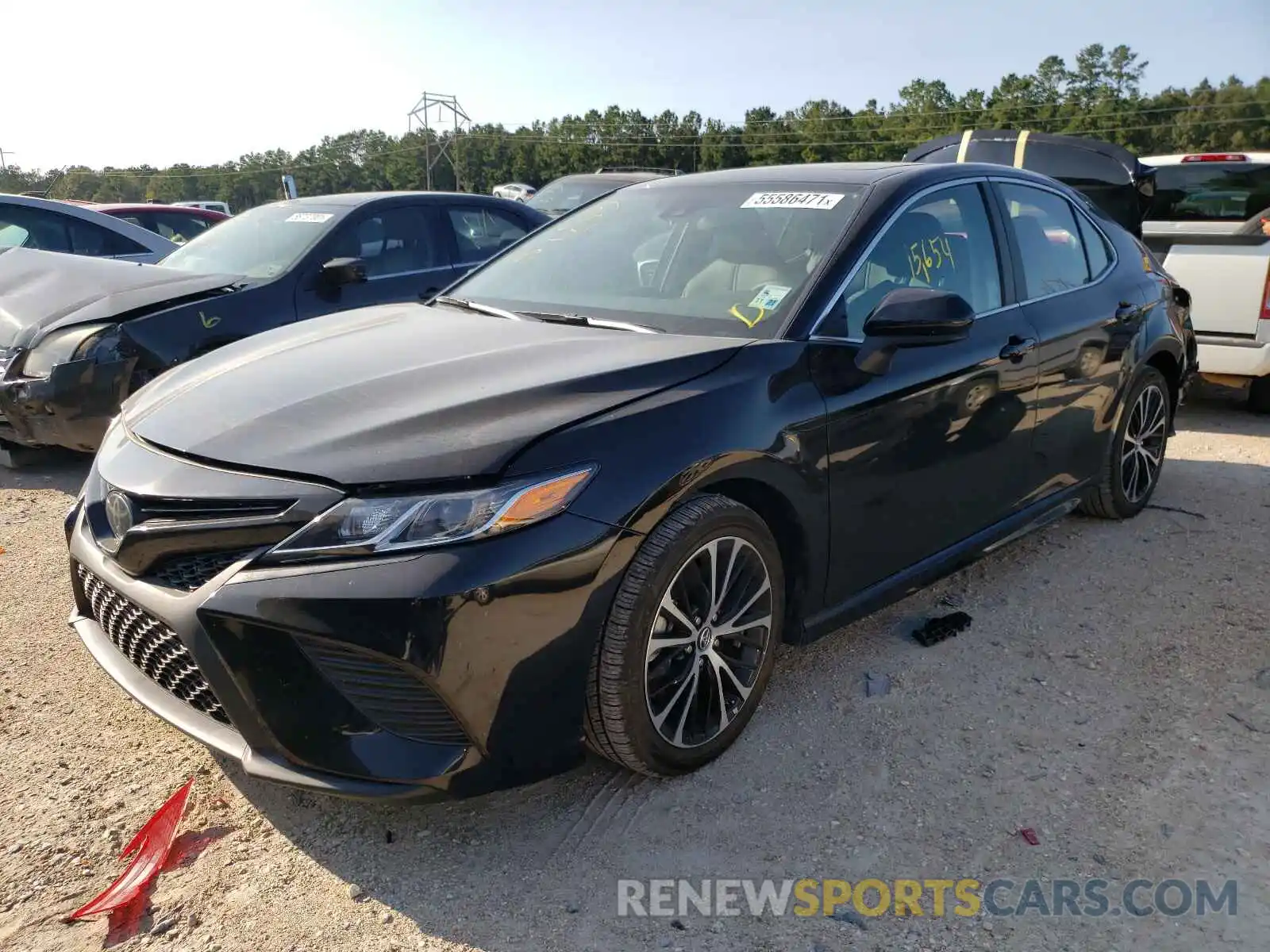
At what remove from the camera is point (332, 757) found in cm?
217

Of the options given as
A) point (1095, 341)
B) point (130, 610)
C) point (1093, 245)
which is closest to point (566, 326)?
point (130, 610)

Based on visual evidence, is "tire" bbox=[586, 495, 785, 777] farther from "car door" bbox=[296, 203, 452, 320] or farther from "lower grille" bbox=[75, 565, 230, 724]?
"car door" bbox=[296, 203, 452, 320]

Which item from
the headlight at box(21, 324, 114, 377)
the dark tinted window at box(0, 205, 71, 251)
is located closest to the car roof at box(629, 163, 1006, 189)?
the headlight at box(21, 324, 114, 377)

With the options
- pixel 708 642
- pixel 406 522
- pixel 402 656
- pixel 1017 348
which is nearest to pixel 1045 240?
pixel 1017 348

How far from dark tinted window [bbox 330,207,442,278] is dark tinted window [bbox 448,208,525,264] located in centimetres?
22

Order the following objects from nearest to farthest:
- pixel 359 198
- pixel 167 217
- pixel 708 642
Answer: pixel 708 642 → pixel 359 198 → pixel 167 217

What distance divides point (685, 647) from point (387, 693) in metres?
0.83

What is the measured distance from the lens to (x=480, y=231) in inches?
268

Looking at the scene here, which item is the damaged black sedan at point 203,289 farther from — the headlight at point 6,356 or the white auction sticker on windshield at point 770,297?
the white auction sticker on windshield at point 770,297

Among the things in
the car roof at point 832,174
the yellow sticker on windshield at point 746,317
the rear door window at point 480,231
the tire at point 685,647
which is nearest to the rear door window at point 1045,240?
the car roof at point 832,174

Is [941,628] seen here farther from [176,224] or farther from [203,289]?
[176,224]

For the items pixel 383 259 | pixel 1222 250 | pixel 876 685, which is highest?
pixel 383 259

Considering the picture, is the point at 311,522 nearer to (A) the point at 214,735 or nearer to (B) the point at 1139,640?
→ (A) the point at 214,735

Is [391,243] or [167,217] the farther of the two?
[167,217]
